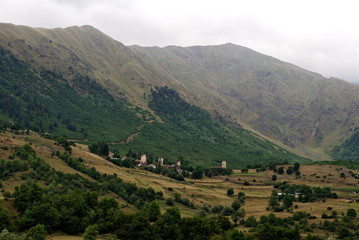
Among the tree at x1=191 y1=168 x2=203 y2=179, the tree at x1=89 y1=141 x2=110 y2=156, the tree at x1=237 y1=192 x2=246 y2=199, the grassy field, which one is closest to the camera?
the grassy field

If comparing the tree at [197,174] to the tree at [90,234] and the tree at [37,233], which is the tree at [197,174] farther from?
the tree at [37,233]

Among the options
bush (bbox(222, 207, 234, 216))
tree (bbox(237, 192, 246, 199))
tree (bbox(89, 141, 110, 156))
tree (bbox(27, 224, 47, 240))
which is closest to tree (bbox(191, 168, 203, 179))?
tree (bbox(237, 192, 246, 199))

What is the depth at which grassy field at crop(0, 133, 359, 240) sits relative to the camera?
128050mm

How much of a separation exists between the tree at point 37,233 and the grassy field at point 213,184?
42.3 metres

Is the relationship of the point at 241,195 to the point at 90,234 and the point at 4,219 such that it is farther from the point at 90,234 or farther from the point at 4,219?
the point at 4,219

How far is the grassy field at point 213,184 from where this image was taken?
128 m

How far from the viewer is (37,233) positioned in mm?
65875

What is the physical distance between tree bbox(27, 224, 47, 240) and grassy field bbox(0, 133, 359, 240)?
42288 millimetres

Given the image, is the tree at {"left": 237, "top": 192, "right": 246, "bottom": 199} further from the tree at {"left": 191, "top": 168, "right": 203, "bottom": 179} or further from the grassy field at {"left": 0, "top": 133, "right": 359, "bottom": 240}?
the tree at {"left": 191, "top": 168, "right": 203, "bottom": 179}

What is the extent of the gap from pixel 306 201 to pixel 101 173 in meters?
80.9

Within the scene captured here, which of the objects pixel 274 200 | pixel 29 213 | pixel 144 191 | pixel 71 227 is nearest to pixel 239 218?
pixel 274 200

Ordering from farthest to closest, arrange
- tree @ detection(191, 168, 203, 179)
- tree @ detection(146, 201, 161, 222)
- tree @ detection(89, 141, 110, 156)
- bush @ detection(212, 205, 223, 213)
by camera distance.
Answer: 1. tree @ detection(191, 168, 203, 179)
2. tree @ detection(89, 141, 110, 156)
3. bush @ detection(212, 205, 223, 213)
4. tree @ detection(146, 201, 161, 222)

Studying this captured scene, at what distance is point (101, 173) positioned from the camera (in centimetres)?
14512

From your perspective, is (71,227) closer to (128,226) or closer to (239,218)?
(128,226)
